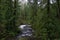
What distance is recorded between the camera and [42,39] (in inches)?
504

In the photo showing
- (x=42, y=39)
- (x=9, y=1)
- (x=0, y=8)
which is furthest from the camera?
(x=9, y=1)

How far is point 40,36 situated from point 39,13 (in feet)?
6.36

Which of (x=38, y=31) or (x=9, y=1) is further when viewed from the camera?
(x=9, y=1)

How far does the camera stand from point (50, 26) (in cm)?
1175

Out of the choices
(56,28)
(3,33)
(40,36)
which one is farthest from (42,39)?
(3,33)

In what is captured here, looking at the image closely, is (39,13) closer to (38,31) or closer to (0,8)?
(38,31)

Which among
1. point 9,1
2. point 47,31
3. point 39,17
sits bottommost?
point 47,31

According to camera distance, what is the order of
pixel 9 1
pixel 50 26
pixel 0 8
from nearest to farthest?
pixel 50 26
pixel 0 8
pixel 9 1

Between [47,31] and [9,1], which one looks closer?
[47,31]

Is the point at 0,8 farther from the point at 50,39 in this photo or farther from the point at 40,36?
the point at 50,39

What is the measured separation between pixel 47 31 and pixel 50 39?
0.72m

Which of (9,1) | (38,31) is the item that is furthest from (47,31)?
(9,1)

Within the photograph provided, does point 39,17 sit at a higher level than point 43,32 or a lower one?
higher

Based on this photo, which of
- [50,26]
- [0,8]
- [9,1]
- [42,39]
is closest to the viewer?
[50,26]
